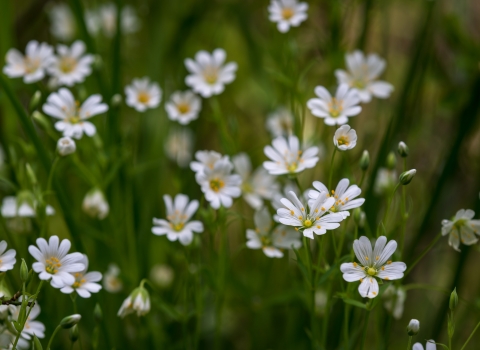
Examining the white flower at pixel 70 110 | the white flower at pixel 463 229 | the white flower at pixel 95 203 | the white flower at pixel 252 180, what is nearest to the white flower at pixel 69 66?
the white flower at pixel 70 110

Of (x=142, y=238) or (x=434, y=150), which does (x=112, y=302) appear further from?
(x=434, y=150)

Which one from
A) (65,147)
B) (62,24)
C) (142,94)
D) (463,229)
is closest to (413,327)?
(463,229)

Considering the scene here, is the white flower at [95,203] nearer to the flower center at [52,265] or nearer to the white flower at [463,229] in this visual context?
the flower center at [52,265]

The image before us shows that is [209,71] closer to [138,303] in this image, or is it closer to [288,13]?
[288,13]

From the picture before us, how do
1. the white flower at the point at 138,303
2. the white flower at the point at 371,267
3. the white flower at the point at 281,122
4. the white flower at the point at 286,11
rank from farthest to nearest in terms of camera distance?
the white flower at the point at 281,122 → the white flower at the point at 286,11 → the white flower at the point at 138,303 → the white flower at the point at 371,267

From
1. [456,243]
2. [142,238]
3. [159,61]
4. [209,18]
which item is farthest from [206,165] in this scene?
[209,18]
